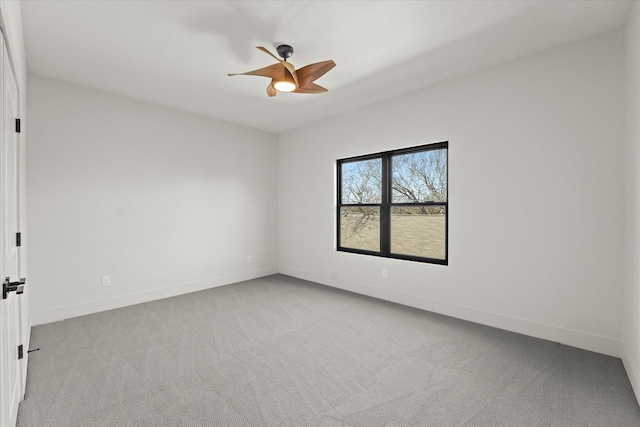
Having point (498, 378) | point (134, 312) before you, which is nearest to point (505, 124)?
point (498, 378)

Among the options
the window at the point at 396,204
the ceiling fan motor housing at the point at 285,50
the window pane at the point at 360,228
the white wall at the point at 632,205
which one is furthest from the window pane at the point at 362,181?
the white wall at the point at 632,205

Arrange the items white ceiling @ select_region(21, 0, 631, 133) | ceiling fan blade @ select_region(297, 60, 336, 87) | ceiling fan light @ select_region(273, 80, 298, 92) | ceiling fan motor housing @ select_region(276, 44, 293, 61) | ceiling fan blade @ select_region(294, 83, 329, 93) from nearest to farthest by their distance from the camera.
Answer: white ceiling @ select_region(21, 0, 631, 133) < ceiling fan blade @ select_region(297, 60, 336, 87) < ceiling fan motor housing @ select_region(276, 44, 293, 61) < ceiling fan light @ select_region(273, 80, 298, 92) < ceiling fan blade @ select_region(294, 83, 329, 93)

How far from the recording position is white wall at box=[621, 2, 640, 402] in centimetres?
212

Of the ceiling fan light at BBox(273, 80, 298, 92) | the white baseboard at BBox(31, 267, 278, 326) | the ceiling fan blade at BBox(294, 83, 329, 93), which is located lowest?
the white baseboard at BBox(31, 267, 278, 326)

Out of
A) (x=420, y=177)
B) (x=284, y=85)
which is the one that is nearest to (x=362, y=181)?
(x=420, y=177)

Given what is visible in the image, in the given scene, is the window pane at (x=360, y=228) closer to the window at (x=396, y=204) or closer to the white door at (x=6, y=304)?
the window at (x=396, y=204)

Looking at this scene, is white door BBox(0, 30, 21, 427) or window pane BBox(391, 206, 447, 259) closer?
white door BBox(0, 30, 21, 427)

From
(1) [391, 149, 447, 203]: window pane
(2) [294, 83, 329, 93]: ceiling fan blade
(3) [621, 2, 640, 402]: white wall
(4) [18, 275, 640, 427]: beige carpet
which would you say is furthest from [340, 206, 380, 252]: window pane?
(3) [621, 2, 640, 402]: white wall

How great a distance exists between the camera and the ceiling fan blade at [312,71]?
8.53ft

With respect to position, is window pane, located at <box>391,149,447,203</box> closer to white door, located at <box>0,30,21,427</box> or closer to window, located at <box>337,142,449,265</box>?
window, located at <box>337,142,449,265</box>

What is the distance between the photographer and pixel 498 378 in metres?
→ 2.28

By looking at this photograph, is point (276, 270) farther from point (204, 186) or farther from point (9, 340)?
point (9, 340)

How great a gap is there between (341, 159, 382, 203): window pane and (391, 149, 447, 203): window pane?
273mm

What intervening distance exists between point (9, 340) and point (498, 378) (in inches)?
123
